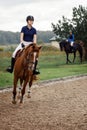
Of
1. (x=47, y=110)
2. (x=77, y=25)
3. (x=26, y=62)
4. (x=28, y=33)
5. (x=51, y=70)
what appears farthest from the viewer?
(x=77, y=25)

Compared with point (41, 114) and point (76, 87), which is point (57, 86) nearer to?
point (76, 87)

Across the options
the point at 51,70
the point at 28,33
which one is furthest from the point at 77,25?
the point at 28,33

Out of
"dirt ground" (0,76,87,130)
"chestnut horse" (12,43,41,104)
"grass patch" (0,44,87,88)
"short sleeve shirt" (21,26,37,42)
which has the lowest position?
"grass patch" (0,44,87,88)

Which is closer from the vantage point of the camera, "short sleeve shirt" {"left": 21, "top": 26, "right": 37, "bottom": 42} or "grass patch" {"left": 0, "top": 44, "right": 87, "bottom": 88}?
"short sleeve shirt" {"left": 21, "top": 26, "right": 37, "bottom": 42}

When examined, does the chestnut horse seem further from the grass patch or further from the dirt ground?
the grass patch

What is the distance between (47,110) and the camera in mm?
12727

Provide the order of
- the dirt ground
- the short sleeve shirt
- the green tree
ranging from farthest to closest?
the green tree → the short sleeve shirt → the dirt ground

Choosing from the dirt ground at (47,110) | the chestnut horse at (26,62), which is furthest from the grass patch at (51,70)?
the chestnut horse at (26,62)

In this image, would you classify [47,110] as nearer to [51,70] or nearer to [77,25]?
[51,70]

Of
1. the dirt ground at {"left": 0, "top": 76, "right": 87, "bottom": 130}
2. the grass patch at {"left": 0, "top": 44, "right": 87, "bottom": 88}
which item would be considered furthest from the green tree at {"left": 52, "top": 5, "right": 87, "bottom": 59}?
the dirt ground at {"left": 0, "top": 76, "right": 87, "bottom": 130}

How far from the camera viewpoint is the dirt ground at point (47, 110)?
33.5 feet

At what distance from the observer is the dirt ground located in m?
10.2

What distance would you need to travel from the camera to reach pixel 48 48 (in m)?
97.9

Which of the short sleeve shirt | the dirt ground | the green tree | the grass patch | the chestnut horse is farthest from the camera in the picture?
the green tree
